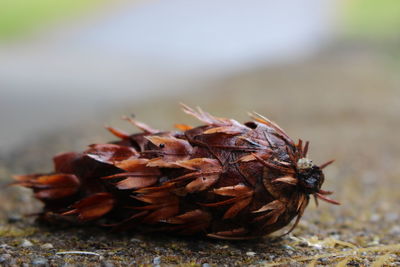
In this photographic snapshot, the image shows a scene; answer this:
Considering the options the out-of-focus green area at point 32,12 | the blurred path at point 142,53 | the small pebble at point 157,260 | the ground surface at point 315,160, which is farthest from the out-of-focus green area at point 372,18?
the small pebble at point 157,260

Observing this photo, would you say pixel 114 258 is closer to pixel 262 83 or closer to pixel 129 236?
pixel 129 236

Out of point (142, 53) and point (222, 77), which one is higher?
point (142, 53)

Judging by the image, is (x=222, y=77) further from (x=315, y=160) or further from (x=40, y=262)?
(x=40, y=262)

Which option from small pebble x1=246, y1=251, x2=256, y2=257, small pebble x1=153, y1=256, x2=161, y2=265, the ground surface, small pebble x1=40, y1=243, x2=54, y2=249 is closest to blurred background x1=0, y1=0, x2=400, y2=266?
the ground surface

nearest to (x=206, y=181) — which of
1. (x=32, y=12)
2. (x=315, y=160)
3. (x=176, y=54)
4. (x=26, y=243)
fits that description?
(x=26, y=243)

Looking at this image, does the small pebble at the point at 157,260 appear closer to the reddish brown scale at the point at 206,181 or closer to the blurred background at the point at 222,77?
the reddish brown scale at the point at 206,181

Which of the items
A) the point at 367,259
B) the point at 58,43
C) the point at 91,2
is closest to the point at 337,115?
the point at 367,259
